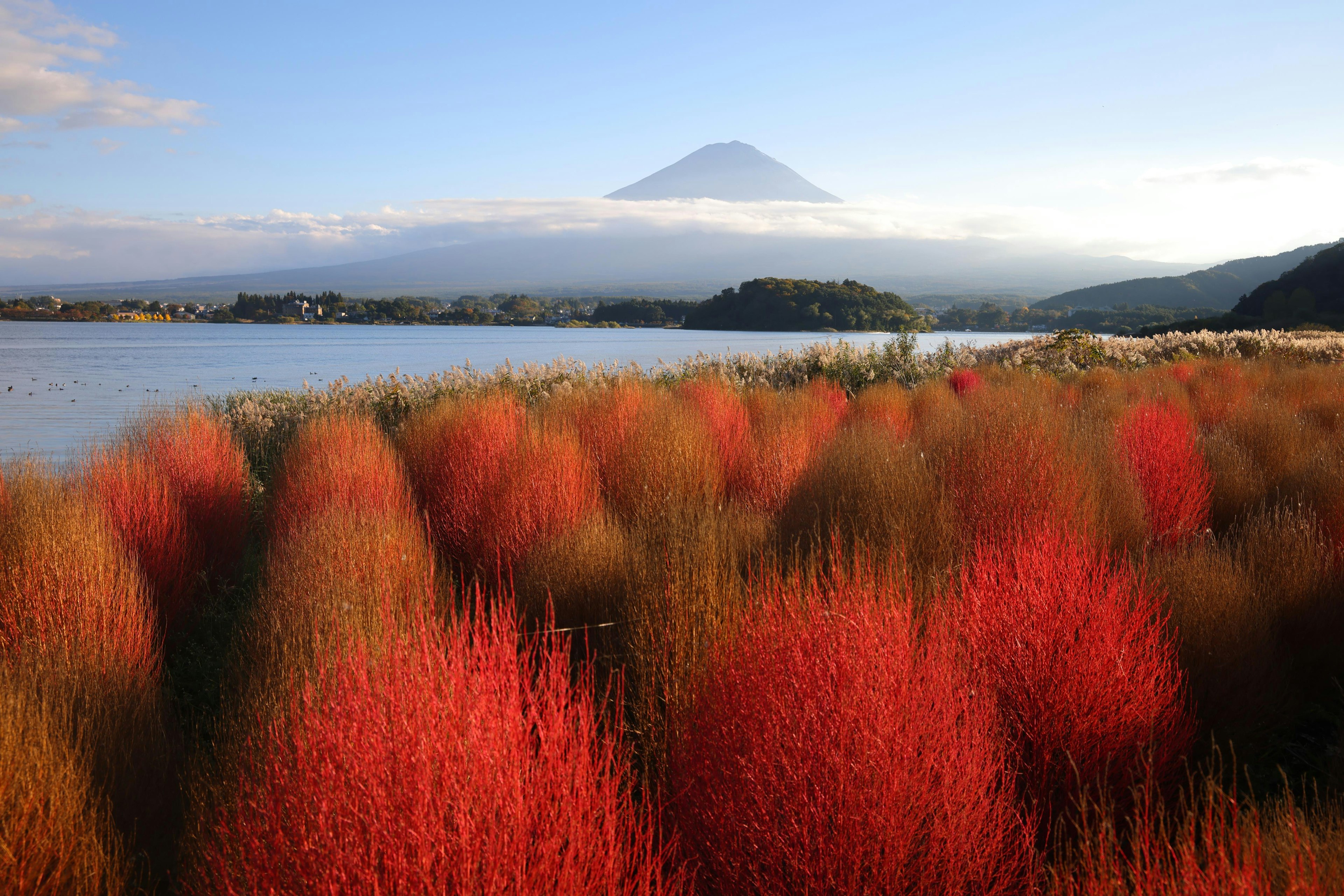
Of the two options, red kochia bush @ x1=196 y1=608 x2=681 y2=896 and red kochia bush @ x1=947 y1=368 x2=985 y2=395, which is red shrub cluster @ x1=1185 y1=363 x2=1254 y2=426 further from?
red kochia bush @ x1=196 y1=608 x2=681 y2=896

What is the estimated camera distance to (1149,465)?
7.02 meters

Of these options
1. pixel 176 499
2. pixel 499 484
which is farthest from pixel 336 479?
pixel 176 499

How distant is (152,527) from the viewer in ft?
20.2

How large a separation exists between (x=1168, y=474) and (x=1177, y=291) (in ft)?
228

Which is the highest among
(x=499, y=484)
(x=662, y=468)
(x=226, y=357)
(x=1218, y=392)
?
(x=226, y=357)

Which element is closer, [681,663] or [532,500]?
[681,663]

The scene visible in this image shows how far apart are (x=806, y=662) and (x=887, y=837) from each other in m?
0.59

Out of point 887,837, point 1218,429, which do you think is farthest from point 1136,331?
point 887,837

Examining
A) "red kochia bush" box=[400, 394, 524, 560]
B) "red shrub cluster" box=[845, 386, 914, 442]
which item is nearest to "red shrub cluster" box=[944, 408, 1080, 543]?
"red shrub cluster" box=[845, 386, 914, 442]

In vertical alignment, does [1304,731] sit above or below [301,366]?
below

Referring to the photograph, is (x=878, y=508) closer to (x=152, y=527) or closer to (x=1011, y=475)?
(x=1011, y=475)

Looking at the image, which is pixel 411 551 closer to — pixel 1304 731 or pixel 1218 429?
pixel 1304 731

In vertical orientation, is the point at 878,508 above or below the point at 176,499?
above

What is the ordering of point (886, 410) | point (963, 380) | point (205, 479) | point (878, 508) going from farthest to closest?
1. point (963, 380)
2. point (886, 410)
3. point (205, 479)
4. point (878, 508)
